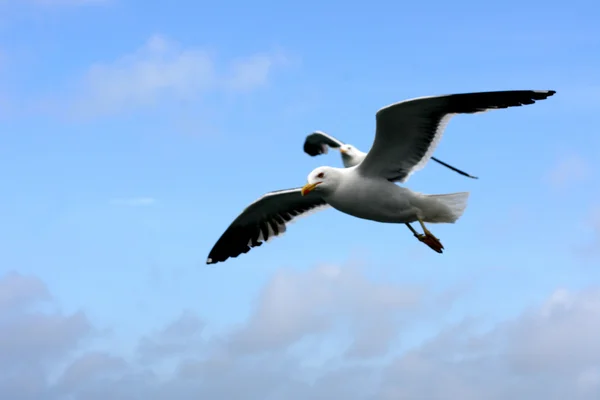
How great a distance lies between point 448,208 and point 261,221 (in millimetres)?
4447

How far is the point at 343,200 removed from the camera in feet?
47.3

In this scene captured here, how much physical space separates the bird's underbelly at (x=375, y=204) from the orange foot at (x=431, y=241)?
0.56 m

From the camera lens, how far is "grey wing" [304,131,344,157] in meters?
26.1

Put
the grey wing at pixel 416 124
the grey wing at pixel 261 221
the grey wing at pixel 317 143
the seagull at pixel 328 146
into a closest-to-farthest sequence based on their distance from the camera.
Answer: the grey wing at pixel 416 124, the grey wing at pixel 261 221, the seagull at pixel 328 146, the grey wing at pixel 317 143

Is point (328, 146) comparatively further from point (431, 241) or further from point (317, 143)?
point (431, 241)

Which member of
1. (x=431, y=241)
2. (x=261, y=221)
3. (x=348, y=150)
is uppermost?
(x=348, y=150)

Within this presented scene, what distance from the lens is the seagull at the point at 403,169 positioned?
13.6 metres

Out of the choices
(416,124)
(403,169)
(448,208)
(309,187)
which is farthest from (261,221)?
(416,124)

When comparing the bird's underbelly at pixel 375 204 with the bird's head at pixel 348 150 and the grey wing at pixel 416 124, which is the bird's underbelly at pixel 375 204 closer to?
the grey wing at pixel 416 124

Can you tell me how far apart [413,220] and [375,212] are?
0.85m

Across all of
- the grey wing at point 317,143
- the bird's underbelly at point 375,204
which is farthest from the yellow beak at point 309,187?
the grey wing at point 317,143

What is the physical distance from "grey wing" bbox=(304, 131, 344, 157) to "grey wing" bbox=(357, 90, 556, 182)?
11.3 metres

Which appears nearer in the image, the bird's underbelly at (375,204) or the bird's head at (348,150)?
the bird's underbelly at (375,204)

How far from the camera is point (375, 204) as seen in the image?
1437cm
